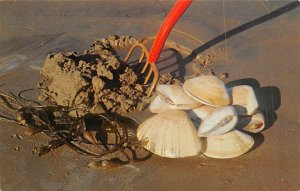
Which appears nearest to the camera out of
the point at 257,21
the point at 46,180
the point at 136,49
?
the point at 46,180

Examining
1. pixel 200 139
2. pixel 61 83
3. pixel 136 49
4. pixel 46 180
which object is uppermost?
pixel 136 49

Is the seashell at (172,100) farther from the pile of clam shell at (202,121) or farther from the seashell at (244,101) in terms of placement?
the seashell at (244,101)

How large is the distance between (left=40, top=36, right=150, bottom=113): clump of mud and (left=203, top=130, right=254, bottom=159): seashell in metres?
0.70

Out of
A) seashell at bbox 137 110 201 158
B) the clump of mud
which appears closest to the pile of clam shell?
seashell at bbox 137 110 201 158

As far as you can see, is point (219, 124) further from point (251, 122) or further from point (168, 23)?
point (168, 23)

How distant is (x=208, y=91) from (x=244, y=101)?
0.28m

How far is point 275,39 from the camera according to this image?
471cm

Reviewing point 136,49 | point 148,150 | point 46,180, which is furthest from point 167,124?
point 136,49

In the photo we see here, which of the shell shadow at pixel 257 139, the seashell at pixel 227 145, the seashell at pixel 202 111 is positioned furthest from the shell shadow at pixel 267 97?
the seashell at pixel 202 111

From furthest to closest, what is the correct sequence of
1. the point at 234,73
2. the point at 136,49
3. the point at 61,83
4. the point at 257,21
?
the point at 257,21 → the point at 136,49 → the point at 234,73 → the point at 61,83

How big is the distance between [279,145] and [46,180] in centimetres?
169

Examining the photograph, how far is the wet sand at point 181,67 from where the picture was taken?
349 cm

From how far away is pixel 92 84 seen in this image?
392 centimetres

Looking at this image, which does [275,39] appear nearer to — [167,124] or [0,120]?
[167,124]
